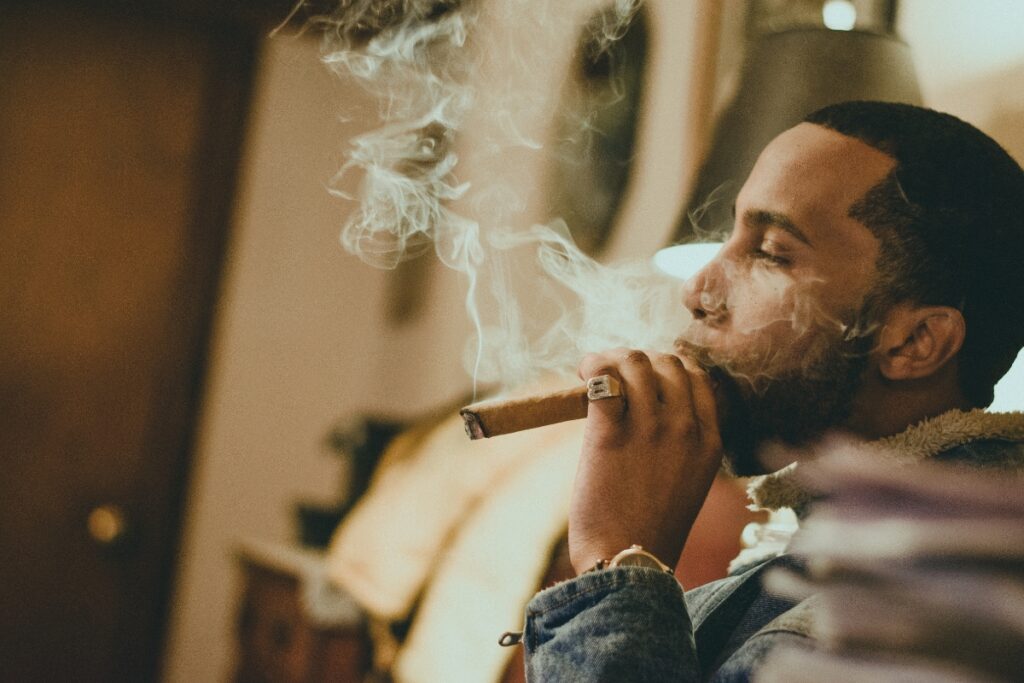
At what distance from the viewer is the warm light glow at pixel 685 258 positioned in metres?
1.61

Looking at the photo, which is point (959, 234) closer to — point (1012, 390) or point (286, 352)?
point (1012, 390)

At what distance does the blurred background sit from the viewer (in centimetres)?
302

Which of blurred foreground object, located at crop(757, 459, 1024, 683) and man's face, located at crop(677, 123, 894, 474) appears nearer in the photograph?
blurred foreground object, located at crop(757, 459, 1024, 683)

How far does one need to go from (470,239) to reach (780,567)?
2.29 m

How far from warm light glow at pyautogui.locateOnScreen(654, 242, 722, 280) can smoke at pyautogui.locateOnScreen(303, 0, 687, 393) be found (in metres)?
0.15

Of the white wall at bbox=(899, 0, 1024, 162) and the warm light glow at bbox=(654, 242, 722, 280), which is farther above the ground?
the white wall at bbox=(899, 0, 1024, 162)

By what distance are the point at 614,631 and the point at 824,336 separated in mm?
497

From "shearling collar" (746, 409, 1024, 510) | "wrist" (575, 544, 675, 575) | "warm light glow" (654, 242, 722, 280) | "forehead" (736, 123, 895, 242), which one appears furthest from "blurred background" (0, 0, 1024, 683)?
"wrist" (575, 544, 675, 575)

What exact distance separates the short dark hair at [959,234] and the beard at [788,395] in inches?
3.9

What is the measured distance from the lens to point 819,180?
45.6 inches

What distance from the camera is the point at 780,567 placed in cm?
101

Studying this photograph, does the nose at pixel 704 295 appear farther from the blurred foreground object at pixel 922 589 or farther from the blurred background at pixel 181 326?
the blurred background at pixel 181 326

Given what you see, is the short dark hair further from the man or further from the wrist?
the wrist

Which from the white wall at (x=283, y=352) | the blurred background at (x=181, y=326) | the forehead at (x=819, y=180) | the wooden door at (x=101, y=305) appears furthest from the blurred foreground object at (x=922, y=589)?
the wooden door at (x=101, y=305)
